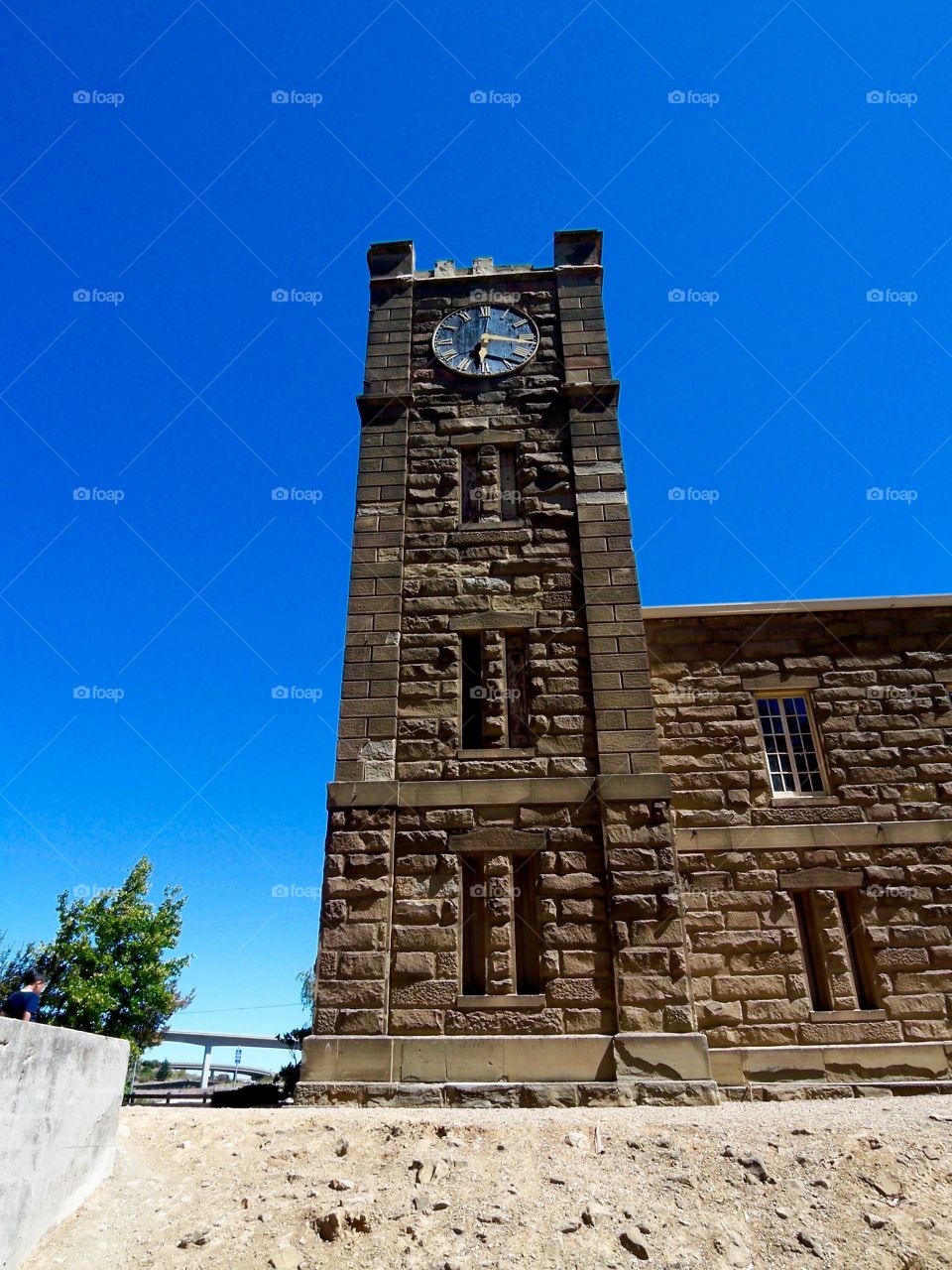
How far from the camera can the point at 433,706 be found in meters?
10.2

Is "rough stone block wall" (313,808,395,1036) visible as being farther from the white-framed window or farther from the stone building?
the white-framed window

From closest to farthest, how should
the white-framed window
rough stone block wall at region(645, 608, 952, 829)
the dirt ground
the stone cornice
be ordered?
the dirt ground, the stone cornice, rough stone block wall at region(645, 608, 952, 829), the white-framed window

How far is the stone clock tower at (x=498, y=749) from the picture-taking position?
838 cm

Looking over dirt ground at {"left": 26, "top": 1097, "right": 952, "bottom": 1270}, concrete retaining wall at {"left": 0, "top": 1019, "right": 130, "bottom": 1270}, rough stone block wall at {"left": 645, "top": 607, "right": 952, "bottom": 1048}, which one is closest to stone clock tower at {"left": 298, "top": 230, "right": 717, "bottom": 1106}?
dirt ground at {"left": 26, "top": 1097, "right": 952, "bottom": 1270}

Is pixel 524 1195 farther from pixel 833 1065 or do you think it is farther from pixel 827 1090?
pixel 833 1065

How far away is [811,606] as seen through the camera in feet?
39.9

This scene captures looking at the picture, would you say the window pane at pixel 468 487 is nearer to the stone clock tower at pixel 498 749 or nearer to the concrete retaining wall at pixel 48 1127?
the stone clock tower at pixel 498 749

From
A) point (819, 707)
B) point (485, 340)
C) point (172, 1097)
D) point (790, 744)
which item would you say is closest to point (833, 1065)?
point (790, 744)

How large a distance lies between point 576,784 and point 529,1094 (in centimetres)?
345

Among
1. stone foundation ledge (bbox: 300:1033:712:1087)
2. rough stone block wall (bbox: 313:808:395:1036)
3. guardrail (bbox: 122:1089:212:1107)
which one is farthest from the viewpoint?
guardrail (bbox: 122:1089:212:1107)

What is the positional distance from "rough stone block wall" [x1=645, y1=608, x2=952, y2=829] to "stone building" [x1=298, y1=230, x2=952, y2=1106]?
1.7 inches

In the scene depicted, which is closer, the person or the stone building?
the person

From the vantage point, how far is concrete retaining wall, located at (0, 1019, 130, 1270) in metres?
4.68

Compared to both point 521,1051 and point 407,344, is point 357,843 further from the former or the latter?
point 407,344
